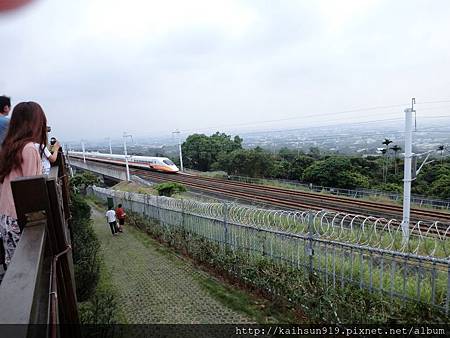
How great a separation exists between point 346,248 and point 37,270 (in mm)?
3814

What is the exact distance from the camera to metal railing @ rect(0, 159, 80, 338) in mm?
962

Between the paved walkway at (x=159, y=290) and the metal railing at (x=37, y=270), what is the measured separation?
3044mm

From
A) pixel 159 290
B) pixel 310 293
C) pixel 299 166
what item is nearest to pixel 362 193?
pixel 299 166

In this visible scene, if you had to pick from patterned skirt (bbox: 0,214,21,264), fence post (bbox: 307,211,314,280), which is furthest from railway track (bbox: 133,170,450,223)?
patterned skirt (bbox: 0,214,21,264)

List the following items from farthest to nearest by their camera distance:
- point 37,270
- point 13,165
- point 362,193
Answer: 1. point 362,193
2. point 13,165
3. point 37,270

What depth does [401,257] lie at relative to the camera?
3.69 m

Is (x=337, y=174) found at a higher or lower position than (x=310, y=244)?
lower

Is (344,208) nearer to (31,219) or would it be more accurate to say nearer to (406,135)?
(406,135)

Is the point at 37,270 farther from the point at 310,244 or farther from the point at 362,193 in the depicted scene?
the point at 362,193

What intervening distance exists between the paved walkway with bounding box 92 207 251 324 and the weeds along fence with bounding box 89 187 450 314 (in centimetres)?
103

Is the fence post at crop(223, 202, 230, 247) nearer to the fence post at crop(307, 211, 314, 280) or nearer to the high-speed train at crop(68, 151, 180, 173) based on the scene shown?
the fence post at crop(307, 211, 314, 280)

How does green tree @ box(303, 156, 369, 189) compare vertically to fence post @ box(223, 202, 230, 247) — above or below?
below

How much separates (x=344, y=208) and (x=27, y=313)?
49.9ft

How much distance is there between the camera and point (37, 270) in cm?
116
